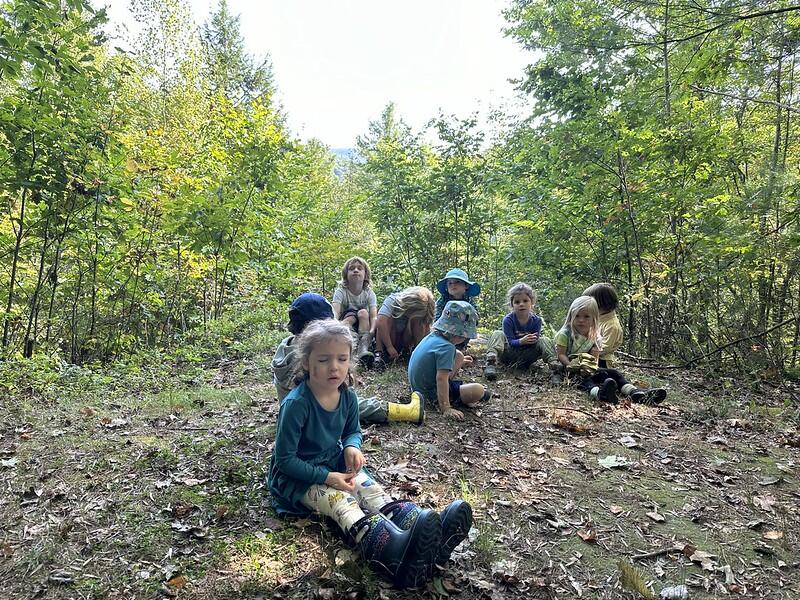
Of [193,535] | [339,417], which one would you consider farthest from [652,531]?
[193,535]

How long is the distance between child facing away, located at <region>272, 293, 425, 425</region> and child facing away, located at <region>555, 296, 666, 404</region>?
8.07ft

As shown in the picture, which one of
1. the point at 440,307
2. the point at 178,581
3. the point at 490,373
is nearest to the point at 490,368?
the point at 490,373

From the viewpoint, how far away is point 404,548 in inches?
96.2

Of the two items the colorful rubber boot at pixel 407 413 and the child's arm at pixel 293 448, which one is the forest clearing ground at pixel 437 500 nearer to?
the colorful rubber boot at pixel 407 413

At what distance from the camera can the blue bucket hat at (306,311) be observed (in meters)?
3.61

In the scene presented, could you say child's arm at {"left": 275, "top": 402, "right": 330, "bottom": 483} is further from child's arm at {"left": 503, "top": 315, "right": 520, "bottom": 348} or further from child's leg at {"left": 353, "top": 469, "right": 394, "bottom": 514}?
child's arm at {"left": 503, "top": 315, "right": 520, "bottom": 348}

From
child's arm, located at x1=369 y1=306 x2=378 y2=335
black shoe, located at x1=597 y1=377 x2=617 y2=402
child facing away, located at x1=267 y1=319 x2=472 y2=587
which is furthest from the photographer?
child's arm, located at x1=369 y1=306 x2=378 y2=335

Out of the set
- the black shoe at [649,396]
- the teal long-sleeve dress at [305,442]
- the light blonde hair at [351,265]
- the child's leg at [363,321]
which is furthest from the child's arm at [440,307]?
the teal long-sleeve dress at [305,442]

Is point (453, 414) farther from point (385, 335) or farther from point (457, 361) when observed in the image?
point (385, 335)

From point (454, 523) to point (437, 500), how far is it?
979mm

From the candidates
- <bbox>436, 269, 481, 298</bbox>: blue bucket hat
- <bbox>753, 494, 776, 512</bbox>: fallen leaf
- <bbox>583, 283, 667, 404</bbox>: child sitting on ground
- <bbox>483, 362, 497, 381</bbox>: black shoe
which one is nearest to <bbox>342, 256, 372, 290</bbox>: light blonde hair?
Result: <bbox>436, 269, 481, 298</bbox>: blue bucket hat

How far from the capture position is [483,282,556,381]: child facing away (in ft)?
21.9

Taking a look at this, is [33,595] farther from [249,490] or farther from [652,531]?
[652,531]

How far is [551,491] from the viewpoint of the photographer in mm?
3684
